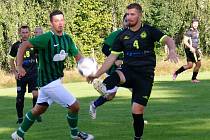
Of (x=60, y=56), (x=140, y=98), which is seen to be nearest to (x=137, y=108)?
(x=140, y=98)

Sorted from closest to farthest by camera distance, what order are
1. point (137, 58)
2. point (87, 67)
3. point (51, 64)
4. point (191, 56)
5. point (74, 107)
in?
point (137, 58) < point (87, 67) < point (51, 64) < point (74, 107) < point (191, 56)

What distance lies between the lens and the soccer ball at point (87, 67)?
9.21 meters

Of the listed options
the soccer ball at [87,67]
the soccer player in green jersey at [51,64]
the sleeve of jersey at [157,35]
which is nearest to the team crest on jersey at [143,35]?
the sleeve of jersey at [157,35]

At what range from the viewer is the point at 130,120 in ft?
40.5

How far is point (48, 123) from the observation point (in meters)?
12.7

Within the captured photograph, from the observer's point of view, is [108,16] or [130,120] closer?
[130,120]

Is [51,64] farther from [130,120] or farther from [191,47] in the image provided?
[191,47]

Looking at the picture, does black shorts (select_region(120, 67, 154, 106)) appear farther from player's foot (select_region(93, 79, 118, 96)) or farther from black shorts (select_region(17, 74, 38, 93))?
black shorts (select_region(17, 74, 38, 93))

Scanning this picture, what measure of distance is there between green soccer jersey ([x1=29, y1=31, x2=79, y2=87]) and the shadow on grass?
1317mm

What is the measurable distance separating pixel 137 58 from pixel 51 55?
138cm

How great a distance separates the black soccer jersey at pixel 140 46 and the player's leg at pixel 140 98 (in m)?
0.15

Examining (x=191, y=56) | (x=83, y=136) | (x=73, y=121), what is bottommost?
(x=191, y=56)

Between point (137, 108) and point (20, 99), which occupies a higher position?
point (137, 108)

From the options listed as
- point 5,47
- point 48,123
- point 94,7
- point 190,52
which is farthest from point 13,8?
point 48,123
